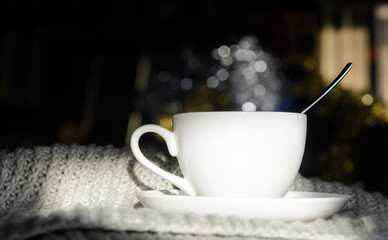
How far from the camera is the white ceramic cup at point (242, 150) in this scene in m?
0.37

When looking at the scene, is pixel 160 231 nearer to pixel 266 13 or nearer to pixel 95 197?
pixel 95 197

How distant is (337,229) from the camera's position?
332 millimetres

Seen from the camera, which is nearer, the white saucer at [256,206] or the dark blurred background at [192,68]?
the white saucer at [256,206]

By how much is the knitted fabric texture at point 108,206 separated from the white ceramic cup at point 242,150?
5cm

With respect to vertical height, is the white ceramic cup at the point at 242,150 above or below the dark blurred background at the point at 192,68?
above

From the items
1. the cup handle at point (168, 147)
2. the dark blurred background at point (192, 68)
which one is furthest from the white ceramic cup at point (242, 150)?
the dark blurred background at point (192, 68)

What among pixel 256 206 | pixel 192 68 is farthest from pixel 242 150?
pixel 192 68

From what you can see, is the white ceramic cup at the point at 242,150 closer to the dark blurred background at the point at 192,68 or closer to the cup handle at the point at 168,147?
the cup handle at the point at 168,147

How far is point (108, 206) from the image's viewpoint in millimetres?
361

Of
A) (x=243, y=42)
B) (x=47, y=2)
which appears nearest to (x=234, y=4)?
(x=243, y=42)

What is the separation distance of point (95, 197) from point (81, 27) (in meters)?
2.72

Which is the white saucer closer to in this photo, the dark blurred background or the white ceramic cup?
the white ceramic cup

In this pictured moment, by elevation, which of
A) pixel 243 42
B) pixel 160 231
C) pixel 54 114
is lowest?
pixel 54 114

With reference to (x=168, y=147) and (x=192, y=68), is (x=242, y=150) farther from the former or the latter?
(x=192, y=68)
